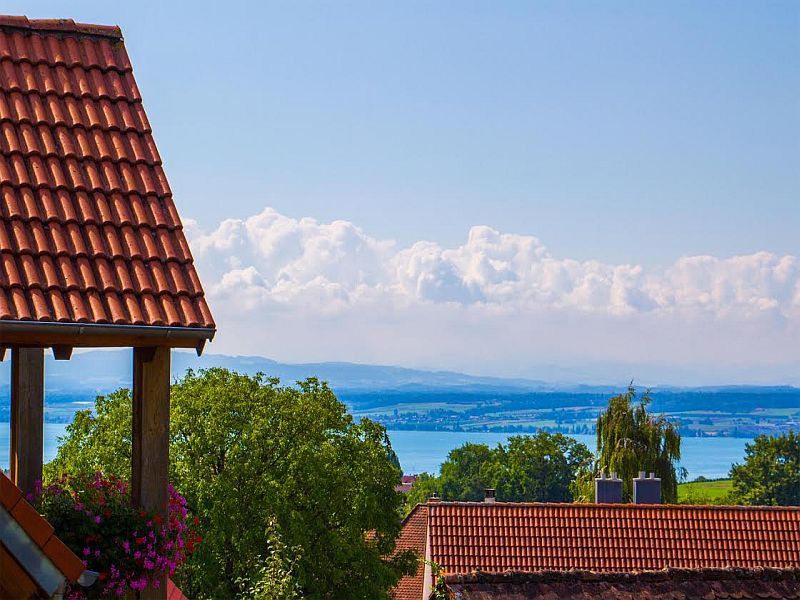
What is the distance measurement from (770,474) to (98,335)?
305 ft

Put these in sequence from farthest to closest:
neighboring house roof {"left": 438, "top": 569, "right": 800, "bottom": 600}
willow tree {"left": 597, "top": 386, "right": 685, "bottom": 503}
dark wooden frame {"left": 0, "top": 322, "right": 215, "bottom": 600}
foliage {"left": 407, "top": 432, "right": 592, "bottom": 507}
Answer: foliage {"left": 407, "top": 432, "right": 592, "bottom": 507} < willow tree {"left": 597, "top": 386, "right": 685, "bottom": 503} < neighboring house roof {"left": 438, "top": 569, "right": 800, "bottom": 600} < dark wooden frame {"left": 0, "top": 322, "right": 215, "bottom": 600}

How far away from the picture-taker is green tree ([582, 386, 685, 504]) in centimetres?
5100

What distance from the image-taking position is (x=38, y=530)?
5121 millimetres

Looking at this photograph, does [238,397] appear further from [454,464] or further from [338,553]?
[454,464]

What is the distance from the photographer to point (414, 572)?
117 ft

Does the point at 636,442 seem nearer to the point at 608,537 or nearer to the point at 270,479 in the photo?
the point at 270,479

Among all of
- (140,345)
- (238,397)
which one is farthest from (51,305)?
(238,397)

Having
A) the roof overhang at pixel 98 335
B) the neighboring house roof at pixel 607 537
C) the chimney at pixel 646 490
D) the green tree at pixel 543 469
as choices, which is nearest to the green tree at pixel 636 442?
the chimney at pixel 646 490

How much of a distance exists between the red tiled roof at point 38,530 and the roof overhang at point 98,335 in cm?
157

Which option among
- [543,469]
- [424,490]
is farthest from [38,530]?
[424,490]

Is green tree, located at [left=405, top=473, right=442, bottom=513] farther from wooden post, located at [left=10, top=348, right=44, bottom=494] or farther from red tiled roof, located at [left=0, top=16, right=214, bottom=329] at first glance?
red tiled roof, located at [left=0, top=16, right=214, bottom=329]

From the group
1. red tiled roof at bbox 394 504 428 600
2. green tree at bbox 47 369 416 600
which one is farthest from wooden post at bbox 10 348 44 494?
red tiled roof at bbox 394 504 428 600

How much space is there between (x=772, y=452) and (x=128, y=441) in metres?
71.1

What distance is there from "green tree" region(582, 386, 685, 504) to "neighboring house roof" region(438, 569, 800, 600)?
29.1 meters
